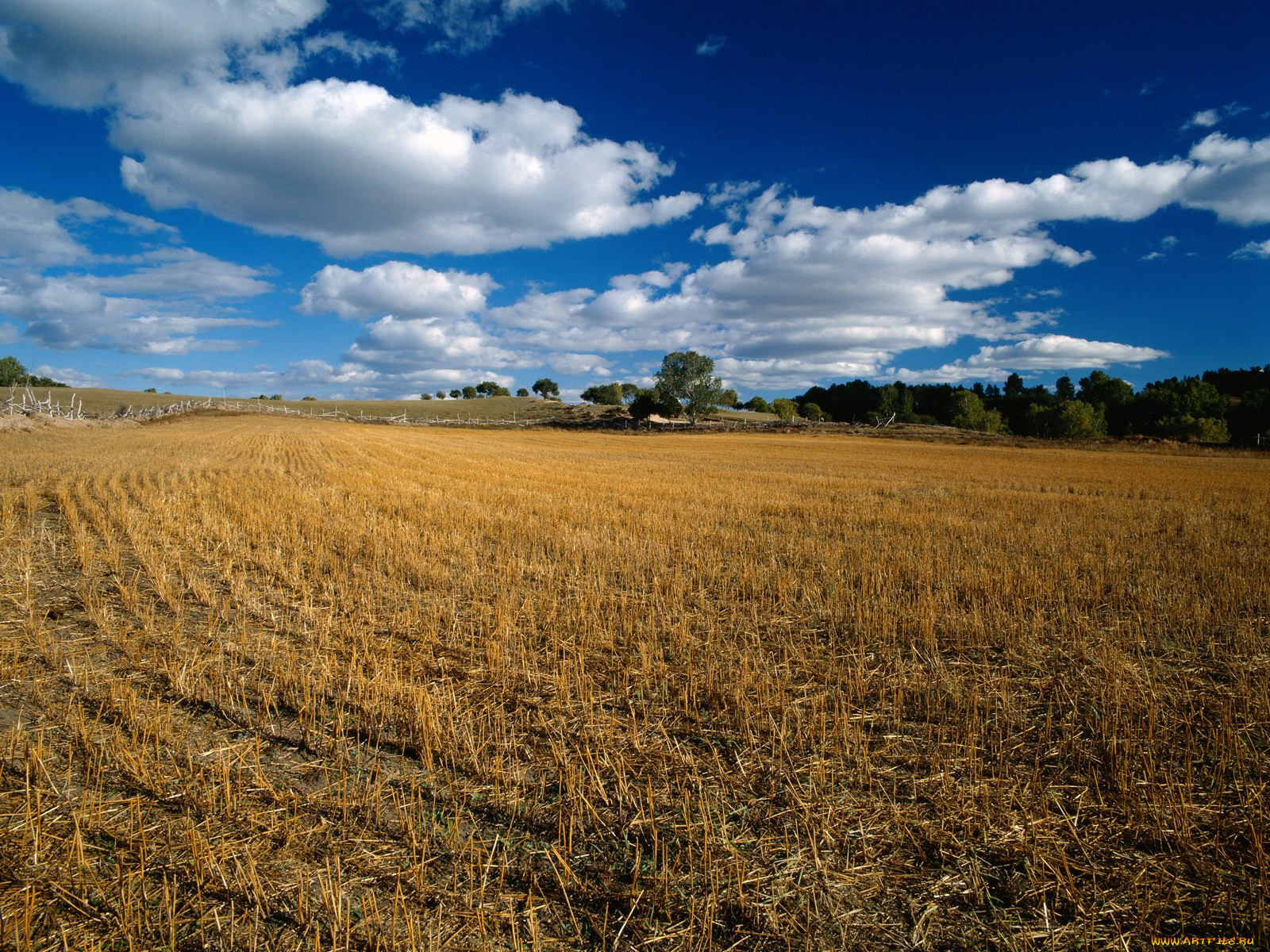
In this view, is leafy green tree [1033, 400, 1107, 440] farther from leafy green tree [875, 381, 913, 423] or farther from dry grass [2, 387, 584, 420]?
dry grass [2, 387, 584, 420]

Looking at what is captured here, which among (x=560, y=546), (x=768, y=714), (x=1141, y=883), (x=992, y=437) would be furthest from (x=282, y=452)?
(x=992, y=437)

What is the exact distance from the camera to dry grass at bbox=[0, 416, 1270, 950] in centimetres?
273

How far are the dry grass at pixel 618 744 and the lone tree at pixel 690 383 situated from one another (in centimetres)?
9412

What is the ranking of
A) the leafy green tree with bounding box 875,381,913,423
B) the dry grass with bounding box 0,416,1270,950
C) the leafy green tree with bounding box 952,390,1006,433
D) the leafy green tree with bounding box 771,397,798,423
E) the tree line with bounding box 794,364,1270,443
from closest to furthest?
1. the dry grass with bounding box 0,416,1270,950
2. the tree line with bounding box 794,364,1270,443
3. the leafy green tree with bounding box 875,381,913,423
4. the leafy green tree with bounding box 952,390,1006,433
5. the leafy green tree with bounding box 771,397,798,423

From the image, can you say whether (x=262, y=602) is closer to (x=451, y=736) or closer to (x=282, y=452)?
(x=451, y=736)

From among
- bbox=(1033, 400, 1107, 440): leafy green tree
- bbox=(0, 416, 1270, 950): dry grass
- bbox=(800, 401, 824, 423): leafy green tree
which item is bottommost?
bbox=(0, 416, 1270, 950): dry grass

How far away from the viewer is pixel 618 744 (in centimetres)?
418

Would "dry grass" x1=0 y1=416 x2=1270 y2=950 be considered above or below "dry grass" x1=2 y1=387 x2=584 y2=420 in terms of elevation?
below

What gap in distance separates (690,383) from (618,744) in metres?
101

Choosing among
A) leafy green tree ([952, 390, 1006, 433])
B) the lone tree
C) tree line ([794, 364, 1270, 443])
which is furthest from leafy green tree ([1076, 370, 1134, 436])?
the lone tree

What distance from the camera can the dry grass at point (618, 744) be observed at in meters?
2.73

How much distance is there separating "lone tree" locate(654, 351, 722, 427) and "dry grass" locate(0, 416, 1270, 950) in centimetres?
9412

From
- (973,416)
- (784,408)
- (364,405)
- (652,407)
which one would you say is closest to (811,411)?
(784,408)

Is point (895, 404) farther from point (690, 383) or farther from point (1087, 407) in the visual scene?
point (690, 383)
